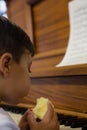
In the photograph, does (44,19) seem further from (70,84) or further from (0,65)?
(0,65)

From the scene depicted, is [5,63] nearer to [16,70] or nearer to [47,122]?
[16,70]

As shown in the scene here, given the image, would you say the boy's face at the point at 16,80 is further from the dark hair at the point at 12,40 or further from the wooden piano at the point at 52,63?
the wooden piano at the point at 52,63

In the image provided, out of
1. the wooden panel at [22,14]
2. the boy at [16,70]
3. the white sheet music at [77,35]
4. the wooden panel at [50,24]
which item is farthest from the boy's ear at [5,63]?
the wooden panel at [22,14]

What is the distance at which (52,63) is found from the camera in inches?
52.9

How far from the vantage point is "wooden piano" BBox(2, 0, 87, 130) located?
33.8 inches

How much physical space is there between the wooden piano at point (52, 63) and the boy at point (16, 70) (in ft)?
0.21

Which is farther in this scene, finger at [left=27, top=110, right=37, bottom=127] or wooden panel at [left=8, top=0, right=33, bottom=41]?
wooden panel at [left=8, top=0, right=33, bottom=41]

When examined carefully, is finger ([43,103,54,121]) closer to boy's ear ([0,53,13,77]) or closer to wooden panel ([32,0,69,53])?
boy's ear ([0,53,13,77])

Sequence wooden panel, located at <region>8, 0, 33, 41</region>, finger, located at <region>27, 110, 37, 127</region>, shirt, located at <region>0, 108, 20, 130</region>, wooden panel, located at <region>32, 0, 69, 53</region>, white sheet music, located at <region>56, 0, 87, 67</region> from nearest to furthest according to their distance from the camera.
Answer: shirt, located at <region>0, 108, 20, 130</region>
finger, located at <region>27, 110, 37, 127</region>
white sheet music, located at <region>56, 0, 87, 67</region>
wooden panel, located at <region>32, 0, 69, 53</region>
wooden panel, located at <region>8, 0, 33, 41</region>

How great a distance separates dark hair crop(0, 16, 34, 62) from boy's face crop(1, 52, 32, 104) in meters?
0.02

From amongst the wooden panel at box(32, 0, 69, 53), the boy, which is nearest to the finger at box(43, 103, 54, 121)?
the boy

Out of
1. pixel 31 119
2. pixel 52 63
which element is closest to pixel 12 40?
pixel 31 119

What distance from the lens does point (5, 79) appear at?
749 mm


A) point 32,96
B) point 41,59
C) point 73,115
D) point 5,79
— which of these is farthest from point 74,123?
point 41,59
